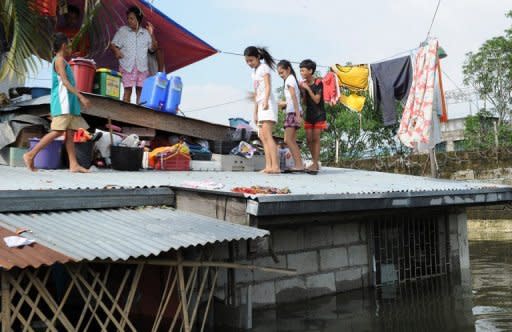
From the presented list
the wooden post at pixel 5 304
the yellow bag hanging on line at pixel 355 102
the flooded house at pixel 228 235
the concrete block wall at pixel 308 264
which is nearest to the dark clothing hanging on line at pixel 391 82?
the yellow bag hanging on line at pixel 355 102

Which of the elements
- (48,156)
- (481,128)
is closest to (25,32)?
(48,156)

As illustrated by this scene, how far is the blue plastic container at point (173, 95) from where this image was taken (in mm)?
9273

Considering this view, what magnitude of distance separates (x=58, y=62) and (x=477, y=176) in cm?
1980

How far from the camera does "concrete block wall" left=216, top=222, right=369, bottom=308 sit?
700 cm

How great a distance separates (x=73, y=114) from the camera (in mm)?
6902

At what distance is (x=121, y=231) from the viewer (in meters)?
4.91

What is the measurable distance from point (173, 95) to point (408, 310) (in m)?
4.93

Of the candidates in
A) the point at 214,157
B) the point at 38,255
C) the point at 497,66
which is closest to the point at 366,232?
the point at 214,157

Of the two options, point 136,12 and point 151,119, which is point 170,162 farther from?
point 136,12

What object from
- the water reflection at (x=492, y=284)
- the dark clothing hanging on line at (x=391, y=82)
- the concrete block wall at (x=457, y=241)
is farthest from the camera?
the dark clothing hanging on line at (x=391, y=82)

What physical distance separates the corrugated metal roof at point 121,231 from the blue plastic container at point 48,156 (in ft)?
6.89

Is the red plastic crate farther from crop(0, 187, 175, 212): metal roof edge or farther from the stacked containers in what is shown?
crop(0, 187, 175, 212): metal roof edge

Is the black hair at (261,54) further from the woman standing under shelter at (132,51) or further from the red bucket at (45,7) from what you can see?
the red bucket at (45,7)

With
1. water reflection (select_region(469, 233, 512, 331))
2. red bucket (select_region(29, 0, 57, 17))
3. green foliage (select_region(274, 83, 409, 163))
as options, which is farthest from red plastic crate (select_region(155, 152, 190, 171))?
green foliage (select_region(274, 83, 409, 163))
